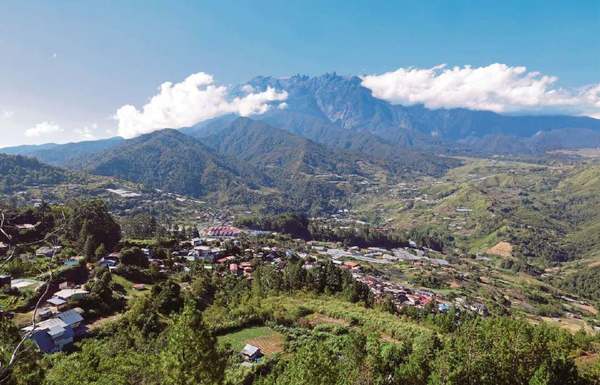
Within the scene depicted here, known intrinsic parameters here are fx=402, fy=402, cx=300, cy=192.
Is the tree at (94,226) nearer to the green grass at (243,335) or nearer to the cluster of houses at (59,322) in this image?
the cluster of houses at (59,322)

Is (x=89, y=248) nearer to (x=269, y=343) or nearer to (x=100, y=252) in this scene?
(x=100, y=252)

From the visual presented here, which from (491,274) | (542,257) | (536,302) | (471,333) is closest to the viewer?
(471,333)

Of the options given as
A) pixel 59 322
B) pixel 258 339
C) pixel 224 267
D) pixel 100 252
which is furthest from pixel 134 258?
pixel 258 339

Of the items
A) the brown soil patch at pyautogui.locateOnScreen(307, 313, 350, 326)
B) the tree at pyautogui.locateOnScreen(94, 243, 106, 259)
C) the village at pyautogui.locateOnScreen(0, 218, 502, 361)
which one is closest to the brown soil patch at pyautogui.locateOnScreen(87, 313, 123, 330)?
the village at pyautogui.locateOnScreen(0, 218, 502, 361)

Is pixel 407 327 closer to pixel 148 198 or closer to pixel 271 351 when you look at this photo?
pixel 271 351

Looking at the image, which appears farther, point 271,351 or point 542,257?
point 542,257

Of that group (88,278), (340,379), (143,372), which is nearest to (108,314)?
(88,278)

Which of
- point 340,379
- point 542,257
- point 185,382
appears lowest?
point 542,257

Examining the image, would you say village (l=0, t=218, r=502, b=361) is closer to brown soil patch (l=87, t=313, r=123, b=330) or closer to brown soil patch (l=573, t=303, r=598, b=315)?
brown soil patch (l=87, t=313, r=123, b=330)
